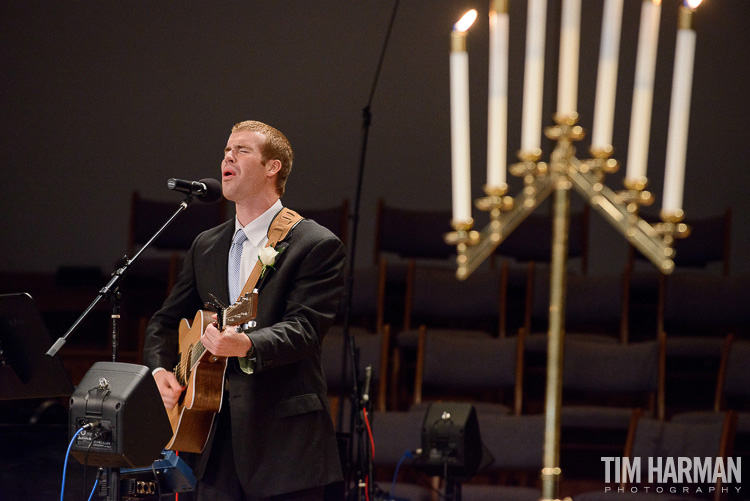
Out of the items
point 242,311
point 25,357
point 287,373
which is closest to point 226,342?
point 242,311

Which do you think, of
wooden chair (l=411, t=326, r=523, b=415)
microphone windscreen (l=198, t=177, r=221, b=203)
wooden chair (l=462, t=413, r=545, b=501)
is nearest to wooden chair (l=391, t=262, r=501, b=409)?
wooden chair (l=411, t=326, r=523, b=415)

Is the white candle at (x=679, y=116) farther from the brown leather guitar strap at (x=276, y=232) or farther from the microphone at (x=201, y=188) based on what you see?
the microphone at (x=201, y=188)

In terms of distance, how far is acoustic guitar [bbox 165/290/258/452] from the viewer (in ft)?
6.50

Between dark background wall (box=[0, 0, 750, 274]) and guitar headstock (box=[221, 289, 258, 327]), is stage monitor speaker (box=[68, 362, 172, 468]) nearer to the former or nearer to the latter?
guitar headstock (box=[221, 289, 258, 327])

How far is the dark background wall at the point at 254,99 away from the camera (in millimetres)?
5922

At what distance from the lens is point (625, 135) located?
6035 millimetres

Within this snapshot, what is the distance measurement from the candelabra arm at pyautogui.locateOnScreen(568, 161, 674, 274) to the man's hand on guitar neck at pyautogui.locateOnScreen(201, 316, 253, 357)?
0.90m

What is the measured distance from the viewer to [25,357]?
225cm

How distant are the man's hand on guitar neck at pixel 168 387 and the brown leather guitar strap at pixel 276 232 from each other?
267mm

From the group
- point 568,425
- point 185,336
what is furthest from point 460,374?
point 185,336

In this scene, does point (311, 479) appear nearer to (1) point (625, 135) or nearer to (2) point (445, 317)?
(2) point (445, 317)

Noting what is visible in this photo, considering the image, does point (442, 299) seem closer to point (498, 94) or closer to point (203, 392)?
point (203, 392)

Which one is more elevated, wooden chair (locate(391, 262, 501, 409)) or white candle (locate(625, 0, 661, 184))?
white candle (locate(625, 0, 661, 184))

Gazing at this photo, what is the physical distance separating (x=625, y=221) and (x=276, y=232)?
1.17 m
